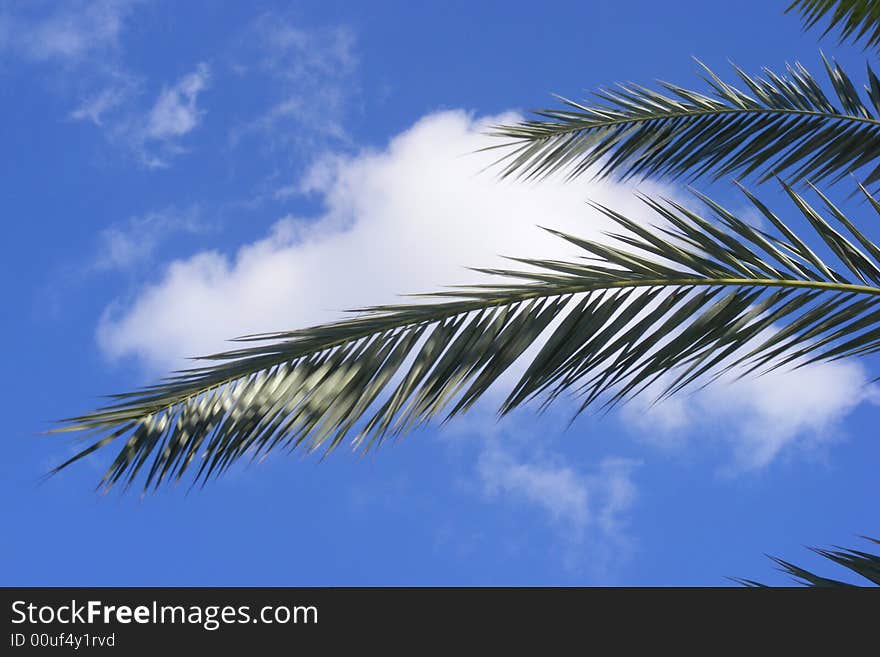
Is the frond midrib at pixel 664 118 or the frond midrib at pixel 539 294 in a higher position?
the frond midrib at pixel 664 118

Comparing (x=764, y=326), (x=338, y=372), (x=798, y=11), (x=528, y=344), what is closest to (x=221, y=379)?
(x=338, y=372)

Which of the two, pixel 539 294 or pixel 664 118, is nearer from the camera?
pixel 539 294

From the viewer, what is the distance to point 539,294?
242 centimetres

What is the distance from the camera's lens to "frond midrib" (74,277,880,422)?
7.80 ft

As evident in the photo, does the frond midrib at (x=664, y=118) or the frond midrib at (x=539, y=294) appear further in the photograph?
the frond midrib at (x=664, y=118)

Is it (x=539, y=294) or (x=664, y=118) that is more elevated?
(x=664, y=118)

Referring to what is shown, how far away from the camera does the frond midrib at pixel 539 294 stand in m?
2.38
